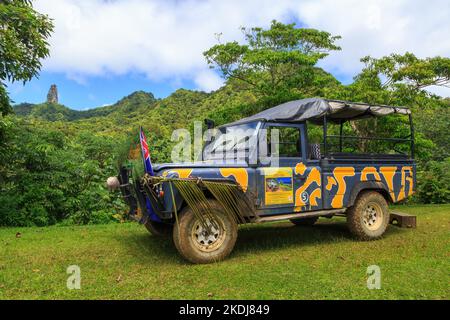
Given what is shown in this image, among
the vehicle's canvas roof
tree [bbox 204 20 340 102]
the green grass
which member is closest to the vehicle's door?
the vehicle's canvas roof

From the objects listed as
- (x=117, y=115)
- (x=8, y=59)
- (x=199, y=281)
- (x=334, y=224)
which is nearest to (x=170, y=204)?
(x=199, y=281)

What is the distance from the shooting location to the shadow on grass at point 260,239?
5.43 metres

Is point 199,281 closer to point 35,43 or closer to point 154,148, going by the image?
point 35,43

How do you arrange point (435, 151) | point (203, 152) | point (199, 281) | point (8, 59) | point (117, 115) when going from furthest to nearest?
point (117, 115), point (435, 151), point (8, 59), point (203, 152), point (199, 281)

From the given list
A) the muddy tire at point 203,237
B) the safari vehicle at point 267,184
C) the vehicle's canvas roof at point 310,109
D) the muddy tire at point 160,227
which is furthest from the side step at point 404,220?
the muddy tire at point 160,227

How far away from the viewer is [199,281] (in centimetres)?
415

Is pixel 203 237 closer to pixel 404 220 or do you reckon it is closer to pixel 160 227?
pixel 160 227

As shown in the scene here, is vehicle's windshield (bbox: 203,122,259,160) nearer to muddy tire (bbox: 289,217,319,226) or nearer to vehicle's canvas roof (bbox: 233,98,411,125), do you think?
vehicle's canvas roof (bbox: 233,98,411,125)

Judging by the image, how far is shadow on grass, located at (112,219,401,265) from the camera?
543 cm

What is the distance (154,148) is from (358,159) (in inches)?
311

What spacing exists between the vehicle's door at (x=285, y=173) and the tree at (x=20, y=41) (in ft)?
19.2

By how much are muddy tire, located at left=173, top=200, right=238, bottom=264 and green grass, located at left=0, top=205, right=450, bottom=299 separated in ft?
0.51

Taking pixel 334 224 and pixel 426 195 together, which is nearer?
pixel 334 224
